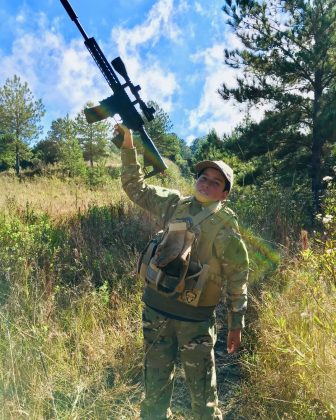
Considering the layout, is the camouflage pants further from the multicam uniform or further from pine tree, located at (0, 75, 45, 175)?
pine tree, located at (0, 75, 45, 175)

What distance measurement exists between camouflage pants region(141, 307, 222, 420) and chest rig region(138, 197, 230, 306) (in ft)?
0.67

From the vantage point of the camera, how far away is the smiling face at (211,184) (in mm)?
2213

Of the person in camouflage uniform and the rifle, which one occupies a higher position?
the rifle

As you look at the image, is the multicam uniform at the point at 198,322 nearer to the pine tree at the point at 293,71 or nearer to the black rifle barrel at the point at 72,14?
the black rifle barrel at the point at 72,14

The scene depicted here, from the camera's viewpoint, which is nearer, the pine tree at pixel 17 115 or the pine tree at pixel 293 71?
the pine tree at pixel 293 71

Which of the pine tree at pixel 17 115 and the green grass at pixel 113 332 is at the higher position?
the pine tree at pixel 17 115

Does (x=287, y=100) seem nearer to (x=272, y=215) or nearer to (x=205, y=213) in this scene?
(x=272, y=215)

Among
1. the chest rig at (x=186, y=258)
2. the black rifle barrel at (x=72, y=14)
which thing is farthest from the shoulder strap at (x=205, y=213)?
the black rifle barrel at (x=72, y=14)

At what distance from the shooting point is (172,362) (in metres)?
2.29

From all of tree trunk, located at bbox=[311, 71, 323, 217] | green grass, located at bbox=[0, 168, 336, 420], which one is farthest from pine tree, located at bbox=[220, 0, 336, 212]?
green grass, located at bbox=[0, 168, 336, 420]

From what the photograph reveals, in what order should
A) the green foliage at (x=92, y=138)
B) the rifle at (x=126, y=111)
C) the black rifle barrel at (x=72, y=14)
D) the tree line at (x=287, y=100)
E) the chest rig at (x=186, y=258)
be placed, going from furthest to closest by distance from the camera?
the green foliage at (x=92, y=138) < the tree line at (x=287, y=100) < the black rifle barrel at (x=72, y=14) < the rifle at (x=126, y=111) < the chest rig at (x=186, y=258)

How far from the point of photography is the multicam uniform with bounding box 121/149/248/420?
214cm

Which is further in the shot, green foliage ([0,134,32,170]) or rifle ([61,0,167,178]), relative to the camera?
green foliage ([0,134,32,170])

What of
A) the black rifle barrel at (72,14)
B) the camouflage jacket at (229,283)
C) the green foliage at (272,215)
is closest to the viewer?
the camouflage jacket at (229,283)
